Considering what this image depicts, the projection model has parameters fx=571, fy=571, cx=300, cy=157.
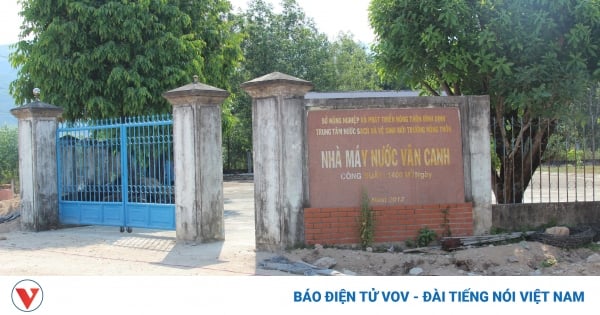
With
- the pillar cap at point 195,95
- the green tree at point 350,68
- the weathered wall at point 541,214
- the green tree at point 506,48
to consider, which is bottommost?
A: the weathered wall at point 541,214

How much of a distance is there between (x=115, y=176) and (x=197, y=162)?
108 inches

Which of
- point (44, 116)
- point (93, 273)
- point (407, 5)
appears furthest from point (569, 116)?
point (44, 116)

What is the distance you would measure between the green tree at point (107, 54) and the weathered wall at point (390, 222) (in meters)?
6.74

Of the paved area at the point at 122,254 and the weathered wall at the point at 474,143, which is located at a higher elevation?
the weathered wall at the point at 474,143

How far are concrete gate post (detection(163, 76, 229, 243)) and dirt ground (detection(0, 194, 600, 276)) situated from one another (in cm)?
120

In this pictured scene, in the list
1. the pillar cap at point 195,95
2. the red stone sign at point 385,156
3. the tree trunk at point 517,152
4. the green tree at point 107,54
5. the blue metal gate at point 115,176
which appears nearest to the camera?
the red stone sign at point 385,156

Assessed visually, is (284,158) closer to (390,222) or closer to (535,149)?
(390,222)

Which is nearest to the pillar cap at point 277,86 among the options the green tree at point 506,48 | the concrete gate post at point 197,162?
the concrete gate post at point 197,162

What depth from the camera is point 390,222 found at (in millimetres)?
7957

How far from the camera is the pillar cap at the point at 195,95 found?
28.2 feet

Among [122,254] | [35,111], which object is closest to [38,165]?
[35,111]

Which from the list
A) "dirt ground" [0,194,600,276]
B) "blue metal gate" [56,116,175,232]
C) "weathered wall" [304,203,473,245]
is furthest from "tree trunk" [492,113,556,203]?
"blue metal gate" [56,116,175,232]

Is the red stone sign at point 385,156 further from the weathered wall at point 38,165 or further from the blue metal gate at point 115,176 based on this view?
the weathered wall at point 38,165

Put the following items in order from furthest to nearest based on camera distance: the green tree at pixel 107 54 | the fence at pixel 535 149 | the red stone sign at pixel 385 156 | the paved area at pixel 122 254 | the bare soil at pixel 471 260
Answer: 1. the green tree at pixel 107 54
2. the fence at pixel 535 149
3. the red stone sign at pixel 385 156
4. the paved area at pixel 122 254
5. the bare soil at pixel 471 260
